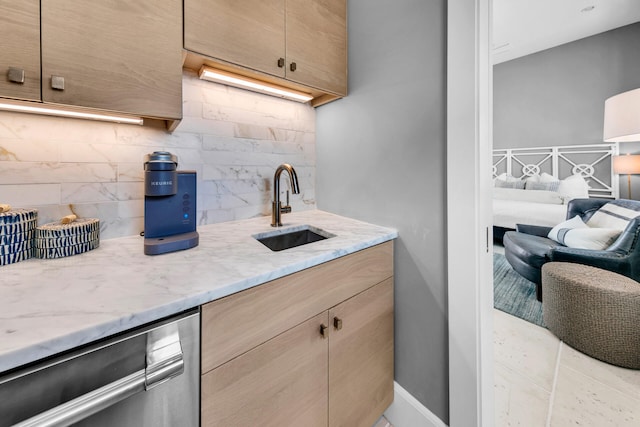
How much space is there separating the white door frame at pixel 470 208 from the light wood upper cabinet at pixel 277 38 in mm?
606

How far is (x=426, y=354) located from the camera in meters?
1.12

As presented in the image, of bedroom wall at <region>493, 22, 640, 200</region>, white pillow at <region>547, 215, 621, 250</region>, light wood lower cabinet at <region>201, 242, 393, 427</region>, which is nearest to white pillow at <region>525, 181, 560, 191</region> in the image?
bedroom wall at <region>493, 22, 640, 200</region>

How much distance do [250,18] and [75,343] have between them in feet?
4.06

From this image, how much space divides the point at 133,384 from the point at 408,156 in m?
1.19

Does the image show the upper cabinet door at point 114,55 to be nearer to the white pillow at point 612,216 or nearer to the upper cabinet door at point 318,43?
the upper cabinet door at point 318,43

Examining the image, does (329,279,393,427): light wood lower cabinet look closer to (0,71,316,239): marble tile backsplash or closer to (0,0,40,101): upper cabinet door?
(0,71,316,239): marble tile backsplash

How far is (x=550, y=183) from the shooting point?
416 centimetres

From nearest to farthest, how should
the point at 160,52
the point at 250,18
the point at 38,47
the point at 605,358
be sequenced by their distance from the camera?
the point at 38,47
the point at 160,52
the point at 250,18
the point at 605,358

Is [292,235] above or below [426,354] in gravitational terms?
above

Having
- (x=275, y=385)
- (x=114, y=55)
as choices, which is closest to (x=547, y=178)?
(x=275, y=385)

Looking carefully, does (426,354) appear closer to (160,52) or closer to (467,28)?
(467,28)

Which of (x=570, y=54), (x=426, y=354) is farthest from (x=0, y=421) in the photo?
(x=570, y=54)

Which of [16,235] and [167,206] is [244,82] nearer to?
[167,206]

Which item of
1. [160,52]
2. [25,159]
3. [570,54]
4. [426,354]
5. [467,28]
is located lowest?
[426,354]
